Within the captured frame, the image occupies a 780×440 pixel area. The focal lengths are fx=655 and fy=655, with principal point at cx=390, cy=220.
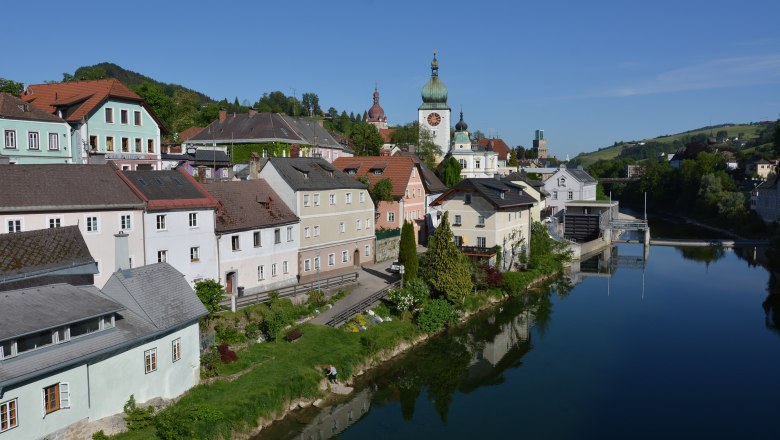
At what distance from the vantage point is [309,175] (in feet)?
127

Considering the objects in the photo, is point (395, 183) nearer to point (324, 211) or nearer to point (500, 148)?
point (324, 211)

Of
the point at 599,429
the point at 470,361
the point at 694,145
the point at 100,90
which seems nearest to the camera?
the point at 599,429

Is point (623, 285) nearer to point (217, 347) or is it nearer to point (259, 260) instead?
point (259, 260)

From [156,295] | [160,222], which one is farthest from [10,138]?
[156,295]

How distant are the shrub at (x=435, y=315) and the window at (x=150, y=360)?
15417 millimetres

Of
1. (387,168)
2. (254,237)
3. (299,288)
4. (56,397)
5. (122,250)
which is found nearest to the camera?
(56,397)

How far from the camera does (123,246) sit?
25.7m

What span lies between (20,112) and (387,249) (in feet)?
Answer: 77.1

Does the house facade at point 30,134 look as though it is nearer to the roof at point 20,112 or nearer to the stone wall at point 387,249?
the roof at point 20,112

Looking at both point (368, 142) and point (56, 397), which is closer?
point (56, 397)

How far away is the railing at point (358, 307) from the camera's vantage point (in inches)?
1193

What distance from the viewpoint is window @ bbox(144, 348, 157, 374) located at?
20156mm

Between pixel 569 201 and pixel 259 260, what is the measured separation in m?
53.3

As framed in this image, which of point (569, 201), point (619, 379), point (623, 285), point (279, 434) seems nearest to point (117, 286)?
point (279, 434)
